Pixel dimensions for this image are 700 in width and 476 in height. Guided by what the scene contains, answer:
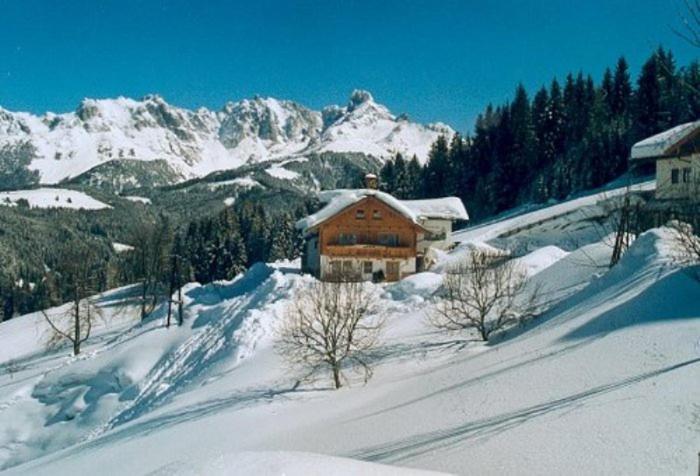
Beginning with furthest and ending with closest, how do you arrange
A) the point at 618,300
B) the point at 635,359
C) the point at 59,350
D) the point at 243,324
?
the point at 59,350, the point at 243,324, the point at 618,300, the point at 635,359

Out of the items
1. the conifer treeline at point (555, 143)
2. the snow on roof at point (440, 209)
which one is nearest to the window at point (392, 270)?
the snow on roof at point (440, 209)

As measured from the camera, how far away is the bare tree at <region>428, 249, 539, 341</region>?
22.9 metres

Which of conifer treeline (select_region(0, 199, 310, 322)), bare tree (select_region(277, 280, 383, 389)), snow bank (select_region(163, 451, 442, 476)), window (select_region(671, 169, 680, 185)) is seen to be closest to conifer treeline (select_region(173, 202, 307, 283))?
conifer treeline (select_region(0, 199, 310, 322))

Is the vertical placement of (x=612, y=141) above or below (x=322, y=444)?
above

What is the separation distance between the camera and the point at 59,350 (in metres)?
45.7

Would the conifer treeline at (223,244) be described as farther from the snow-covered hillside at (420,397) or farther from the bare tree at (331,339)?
the bare tree at (331,339)

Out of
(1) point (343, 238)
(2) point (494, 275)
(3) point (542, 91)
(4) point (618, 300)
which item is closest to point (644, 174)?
(3) point (542, 91)

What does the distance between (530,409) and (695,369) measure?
11.5ft

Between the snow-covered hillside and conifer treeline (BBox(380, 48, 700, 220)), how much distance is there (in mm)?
41039

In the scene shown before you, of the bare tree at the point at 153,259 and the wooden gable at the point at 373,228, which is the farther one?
the bare tree at the point at 153,259

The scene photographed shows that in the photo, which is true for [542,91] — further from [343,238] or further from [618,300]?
[618,300]

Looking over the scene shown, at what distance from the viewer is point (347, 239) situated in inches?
1849

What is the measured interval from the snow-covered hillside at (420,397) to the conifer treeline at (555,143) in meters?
41.0

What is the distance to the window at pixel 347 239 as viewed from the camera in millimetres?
46906
